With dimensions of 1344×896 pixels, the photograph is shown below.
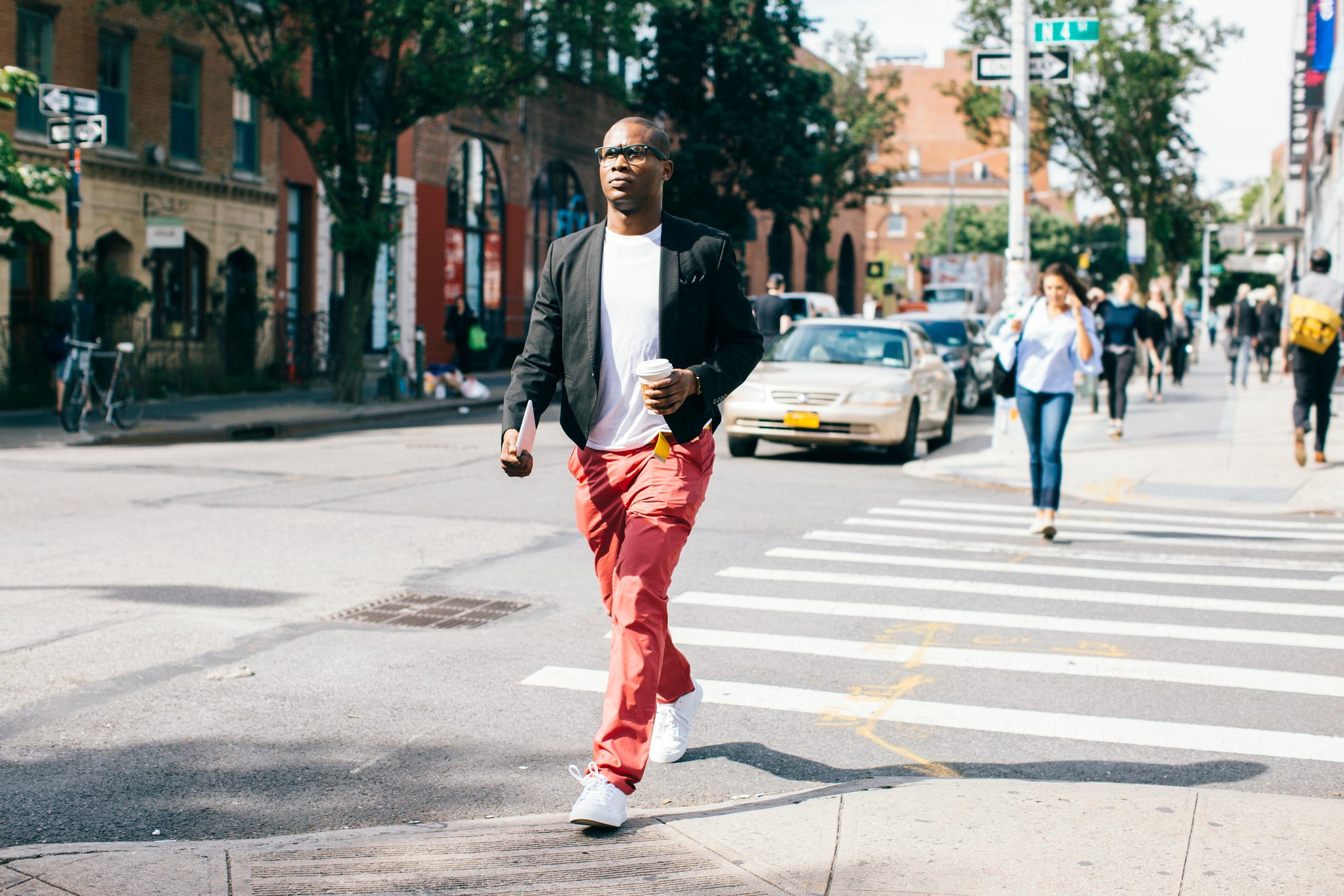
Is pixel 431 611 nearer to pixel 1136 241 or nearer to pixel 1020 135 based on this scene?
pixel 1020 135

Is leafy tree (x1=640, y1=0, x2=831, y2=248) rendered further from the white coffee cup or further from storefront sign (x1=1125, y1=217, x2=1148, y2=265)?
the white coffee cup

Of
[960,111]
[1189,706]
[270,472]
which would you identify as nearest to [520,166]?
[960,111]

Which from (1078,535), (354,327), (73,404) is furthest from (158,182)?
(1078,535)

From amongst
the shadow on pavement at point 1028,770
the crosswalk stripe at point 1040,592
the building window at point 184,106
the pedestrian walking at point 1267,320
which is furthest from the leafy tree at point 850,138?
the shadow on pavement at point 1028,770

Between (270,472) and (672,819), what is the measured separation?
10.7 metres

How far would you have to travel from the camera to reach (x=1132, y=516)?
12117 mm

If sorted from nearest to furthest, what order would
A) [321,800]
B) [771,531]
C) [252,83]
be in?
[321,800], [771,531], [252,83]

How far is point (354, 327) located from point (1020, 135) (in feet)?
40.7

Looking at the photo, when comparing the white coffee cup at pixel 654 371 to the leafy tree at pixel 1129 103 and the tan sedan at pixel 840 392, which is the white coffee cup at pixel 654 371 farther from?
the leafy tree at pixel 1129 103

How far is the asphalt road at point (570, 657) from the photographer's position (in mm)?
4793

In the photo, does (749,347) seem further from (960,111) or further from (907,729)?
(960,111)

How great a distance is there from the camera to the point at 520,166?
38.9 metres

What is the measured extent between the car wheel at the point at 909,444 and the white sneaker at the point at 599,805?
12314 millimetres

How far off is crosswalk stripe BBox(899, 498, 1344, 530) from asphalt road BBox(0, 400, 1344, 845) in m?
0.08
